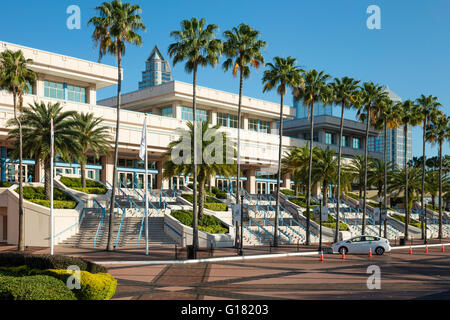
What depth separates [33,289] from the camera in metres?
10.8

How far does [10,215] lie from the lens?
1399 inches

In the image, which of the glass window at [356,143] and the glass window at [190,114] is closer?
the glass window at [190,114]

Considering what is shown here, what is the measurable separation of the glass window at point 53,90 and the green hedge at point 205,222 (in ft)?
70.6

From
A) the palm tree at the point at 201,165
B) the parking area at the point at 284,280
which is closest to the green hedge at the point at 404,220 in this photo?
the palm tree at the point at 201,165

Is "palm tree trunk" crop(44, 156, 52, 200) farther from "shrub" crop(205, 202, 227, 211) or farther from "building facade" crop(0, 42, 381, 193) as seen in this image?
"shrub" crop(205, 202, 227, 211)

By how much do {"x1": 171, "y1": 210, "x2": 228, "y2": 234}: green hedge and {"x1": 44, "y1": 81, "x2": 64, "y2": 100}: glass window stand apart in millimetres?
21532

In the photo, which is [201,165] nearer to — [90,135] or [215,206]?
[215,206]

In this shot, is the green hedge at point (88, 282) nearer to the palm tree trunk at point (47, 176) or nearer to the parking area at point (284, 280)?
the parking area at point (284, 280)

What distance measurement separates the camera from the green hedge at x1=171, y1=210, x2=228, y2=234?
35.7 metres

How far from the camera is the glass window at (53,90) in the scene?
49750mm

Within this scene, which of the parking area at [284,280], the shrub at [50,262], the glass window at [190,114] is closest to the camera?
the shrub at [50,262]
